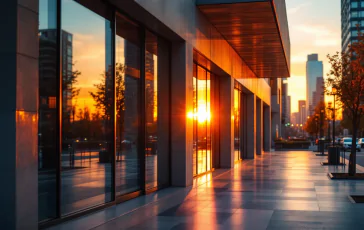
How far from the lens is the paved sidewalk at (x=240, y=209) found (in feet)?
33.3

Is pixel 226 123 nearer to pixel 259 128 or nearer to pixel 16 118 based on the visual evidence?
pixel 259 128

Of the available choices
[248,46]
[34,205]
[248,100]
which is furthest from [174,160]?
[248,100]

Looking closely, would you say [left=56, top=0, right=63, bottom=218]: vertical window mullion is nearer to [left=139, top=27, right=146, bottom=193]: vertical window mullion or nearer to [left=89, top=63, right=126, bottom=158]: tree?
[left=89, top=63, right=126, bottom=158]: tree

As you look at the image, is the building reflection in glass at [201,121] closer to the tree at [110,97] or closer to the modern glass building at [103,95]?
the modern glass building at [103,95]

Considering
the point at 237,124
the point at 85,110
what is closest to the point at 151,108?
the point at 85,110

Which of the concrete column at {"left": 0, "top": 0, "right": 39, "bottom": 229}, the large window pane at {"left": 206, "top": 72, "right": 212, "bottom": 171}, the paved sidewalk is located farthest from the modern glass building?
the paved sidewalk

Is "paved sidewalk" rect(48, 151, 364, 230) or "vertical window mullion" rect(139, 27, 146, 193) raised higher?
"vertical window mullion" rect(139, 27, 146, 193)

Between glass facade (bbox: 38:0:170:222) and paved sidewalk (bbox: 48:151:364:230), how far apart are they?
22.5 inches

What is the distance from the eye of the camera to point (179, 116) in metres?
16.8

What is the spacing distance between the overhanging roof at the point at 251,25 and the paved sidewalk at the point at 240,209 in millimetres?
5862

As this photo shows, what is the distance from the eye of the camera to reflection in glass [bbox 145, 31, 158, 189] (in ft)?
48.9

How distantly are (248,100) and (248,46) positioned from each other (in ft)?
38.9

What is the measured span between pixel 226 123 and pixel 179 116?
9.82 metres

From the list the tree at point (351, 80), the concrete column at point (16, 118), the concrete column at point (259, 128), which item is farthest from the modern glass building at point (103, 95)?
the concrete column at point (259, 128)
